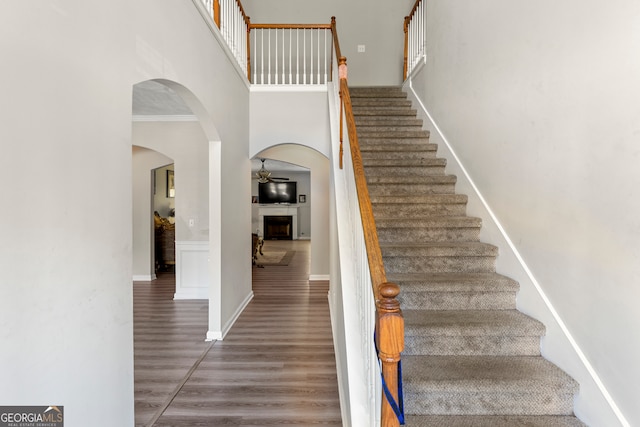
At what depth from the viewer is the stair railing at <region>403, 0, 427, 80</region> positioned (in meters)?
4.54

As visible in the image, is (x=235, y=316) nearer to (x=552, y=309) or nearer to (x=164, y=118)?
(x=164, y=118)

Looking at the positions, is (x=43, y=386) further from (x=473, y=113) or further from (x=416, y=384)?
(x=473, y=113)

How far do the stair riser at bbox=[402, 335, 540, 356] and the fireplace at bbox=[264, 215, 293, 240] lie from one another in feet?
41.1

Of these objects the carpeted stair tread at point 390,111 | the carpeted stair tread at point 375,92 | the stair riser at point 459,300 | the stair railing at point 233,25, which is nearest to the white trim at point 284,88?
the stair railing at point 233,25

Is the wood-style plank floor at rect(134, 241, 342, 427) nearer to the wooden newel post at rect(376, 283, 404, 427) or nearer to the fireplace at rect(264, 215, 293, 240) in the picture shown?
the wooden newel post at rect(376, 283, 404, 427)

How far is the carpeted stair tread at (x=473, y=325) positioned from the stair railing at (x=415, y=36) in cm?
350

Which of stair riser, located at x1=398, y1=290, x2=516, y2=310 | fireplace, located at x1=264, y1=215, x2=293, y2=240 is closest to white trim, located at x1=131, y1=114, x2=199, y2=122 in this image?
stair riser, located at x1=398, y1=290, x2=516, y2=310

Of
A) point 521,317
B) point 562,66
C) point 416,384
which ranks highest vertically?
point 562,66

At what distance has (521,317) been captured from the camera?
212 centimetres

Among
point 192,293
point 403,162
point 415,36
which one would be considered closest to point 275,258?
point 192,293

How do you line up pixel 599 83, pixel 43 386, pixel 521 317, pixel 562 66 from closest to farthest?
pixel 43 386, pixel 599 83, pixel 562 66, pixel 521 317

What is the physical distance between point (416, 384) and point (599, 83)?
178 centimetres

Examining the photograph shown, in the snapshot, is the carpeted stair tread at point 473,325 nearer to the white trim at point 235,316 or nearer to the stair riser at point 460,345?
the stair riser at point 460,345

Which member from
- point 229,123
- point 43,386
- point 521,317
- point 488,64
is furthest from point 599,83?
point 229,123
